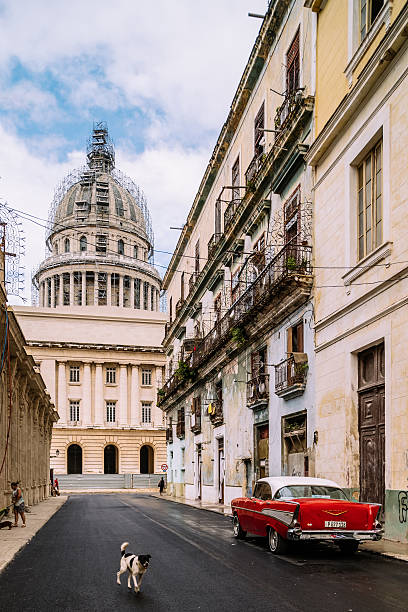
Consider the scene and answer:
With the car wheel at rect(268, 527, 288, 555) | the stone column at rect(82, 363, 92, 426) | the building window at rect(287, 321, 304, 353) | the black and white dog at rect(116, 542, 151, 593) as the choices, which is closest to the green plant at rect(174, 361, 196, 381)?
the building window at rect(287, 321, 304, 353)

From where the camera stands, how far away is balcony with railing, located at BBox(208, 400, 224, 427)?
32.5 m

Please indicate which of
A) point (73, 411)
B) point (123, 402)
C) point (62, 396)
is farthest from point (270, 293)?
point (73, 411)

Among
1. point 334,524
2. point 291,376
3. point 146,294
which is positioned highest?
point 146,294

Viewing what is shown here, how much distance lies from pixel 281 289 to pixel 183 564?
11010mm

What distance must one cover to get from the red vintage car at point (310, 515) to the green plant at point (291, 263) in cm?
730

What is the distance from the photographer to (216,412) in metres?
33.1

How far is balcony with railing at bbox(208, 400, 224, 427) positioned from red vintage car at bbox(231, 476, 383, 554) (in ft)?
58.4

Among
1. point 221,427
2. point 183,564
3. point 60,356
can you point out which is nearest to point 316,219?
point 183,564

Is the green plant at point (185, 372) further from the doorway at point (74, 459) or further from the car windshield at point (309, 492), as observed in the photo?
the doorway at point (74, 459)

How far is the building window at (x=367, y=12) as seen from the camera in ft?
56.5

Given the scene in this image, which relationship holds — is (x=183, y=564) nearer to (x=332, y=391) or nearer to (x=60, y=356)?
(x=332, y=391)

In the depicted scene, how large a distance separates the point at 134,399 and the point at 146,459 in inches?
264

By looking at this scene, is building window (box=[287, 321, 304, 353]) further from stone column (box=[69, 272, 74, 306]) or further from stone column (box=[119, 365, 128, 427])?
stone column (box=[69, 272, 74, 306])

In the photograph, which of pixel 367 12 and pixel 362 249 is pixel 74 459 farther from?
pixel 367 12
